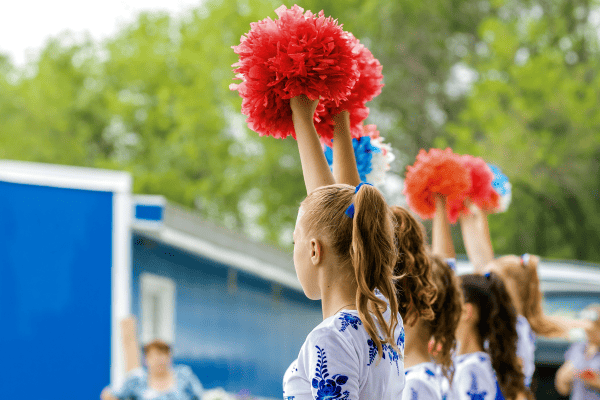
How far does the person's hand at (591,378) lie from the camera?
550cm

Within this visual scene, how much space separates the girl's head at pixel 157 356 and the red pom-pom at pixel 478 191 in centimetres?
349

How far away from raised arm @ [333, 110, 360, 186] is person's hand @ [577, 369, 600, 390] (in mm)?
4488

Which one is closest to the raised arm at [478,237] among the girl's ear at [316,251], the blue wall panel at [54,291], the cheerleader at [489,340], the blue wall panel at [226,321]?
the cheerleader at [489,340]

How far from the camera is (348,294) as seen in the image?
1605 mm

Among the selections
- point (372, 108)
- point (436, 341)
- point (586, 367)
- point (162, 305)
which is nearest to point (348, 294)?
point (436, 341)

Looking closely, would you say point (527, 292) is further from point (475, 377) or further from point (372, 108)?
point (372, 108)

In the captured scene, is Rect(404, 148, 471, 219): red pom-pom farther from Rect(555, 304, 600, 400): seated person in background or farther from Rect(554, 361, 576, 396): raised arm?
Rect(554, 361, 576, 396): raised arm

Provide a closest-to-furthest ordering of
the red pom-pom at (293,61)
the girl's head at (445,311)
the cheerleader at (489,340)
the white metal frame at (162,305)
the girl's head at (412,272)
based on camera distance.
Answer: the red pom-pom at (293,61) → the girl's head at (412,272) → the girl's head at (445,311) → the cheerleader at (489,340) → the white metal frame at (162,305)

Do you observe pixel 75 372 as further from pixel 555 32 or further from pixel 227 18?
pixel 227 18

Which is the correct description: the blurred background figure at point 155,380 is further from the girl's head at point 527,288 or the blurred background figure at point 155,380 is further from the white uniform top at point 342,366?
the white uniform top at point 342,366

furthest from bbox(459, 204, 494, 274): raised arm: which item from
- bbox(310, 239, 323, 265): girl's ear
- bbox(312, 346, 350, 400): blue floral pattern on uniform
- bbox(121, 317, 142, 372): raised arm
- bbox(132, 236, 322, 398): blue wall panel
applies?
bbox(132, 236, 322, 398): blue wall panel

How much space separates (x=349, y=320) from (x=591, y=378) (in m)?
4.74

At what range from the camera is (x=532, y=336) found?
349cm

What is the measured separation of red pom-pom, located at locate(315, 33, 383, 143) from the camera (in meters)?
1.95
